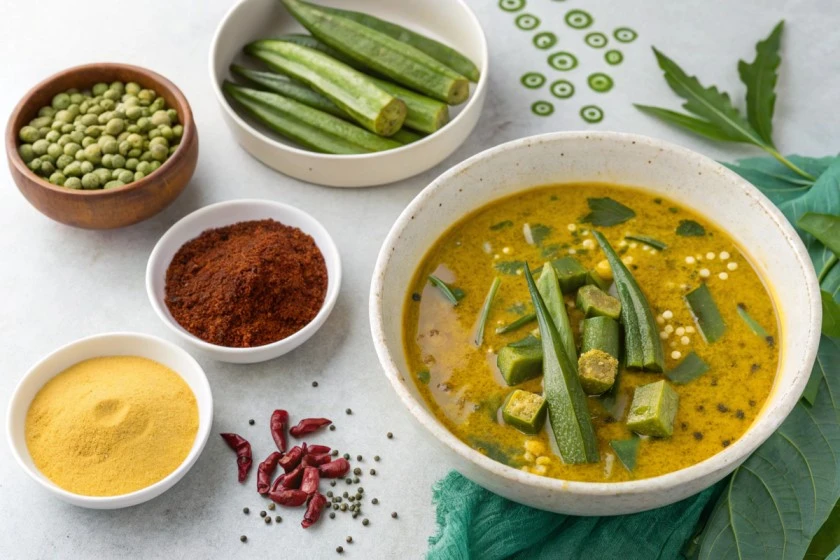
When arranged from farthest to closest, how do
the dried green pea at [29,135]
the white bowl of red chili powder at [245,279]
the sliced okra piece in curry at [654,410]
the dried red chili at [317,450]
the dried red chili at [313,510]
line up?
1. the dried green pea at [29,135]
2. the white bowl of red chili powder at [245,279]
3. the dried red chili at [317,450]
4. the dried red chili at [313,510]
5. the sliced okra piece in curry at [654,410]

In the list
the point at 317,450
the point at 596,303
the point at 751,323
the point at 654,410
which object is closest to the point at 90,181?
the point at 317,450

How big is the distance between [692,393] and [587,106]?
1.25 m

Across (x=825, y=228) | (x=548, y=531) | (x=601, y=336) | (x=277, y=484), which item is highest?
(x=825, y=228)

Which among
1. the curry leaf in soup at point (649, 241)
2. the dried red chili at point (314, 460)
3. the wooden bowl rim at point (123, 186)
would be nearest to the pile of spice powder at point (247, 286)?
the wooden bowl rim at point (123, 186)

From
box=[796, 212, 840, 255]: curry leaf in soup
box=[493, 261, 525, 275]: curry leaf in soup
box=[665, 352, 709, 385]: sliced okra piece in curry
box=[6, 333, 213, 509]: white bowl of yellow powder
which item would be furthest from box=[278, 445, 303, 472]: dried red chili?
box=[796, 212, 840, 255]: curry leaf in soup

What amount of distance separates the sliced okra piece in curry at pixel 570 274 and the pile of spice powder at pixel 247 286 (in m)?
0.66

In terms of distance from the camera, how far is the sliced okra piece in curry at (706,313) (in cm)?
224

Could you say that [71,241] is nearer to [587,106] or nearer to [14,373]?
[14,373]

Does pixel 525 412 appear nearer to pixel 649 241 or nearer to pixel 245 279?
pixel 649 241

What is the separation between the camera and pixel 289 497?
89.8 inches

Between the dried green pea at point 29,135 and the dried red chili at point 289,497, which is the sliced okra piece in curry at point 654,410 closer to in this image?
the dried red chili at point 289,497

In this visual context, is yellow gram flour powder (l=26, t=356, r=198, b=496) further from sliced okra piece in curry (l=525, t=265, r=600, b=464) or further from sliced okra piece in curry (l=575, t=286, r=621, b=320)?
sliced okra piece in curry (l=575, t=286, r=621, b=320)

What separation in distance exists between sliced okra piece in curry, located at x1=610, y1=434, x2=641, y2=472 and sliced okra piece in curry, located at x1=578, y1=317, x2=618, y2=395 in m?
0.13

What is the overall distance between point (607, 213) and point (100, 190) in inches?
53.6
